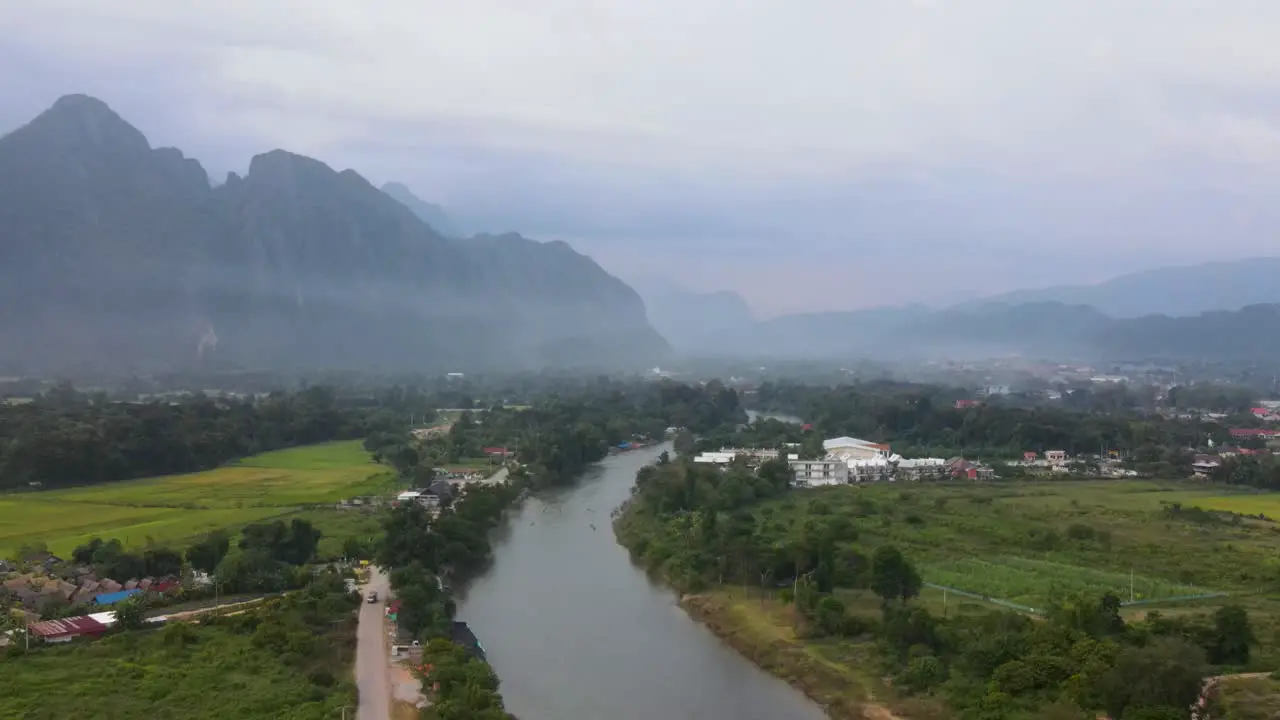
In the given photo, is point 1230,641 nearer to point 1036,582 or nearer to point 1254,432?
point 1036,582

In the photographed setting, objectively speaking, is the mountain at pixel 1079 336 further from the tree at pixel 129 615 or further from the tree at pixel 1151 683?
the tree at pixel 129 615

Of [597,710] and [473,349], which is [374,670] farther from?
[473,349]

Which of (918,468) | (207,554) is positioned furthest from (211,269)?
(207,554)

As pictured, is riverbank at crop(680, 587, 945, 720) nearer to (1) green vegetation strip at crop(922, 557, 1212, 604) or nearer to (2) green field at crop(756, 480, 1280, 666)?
(2) green field at crop(756, 480, 1280, 666)

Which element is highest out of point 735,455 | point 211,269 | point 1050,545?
point 211,269

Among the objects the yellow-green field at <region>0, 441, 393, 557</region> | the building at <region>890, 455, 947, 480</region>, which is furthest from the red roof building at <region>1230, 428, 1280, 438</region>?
the yellow-green field at <region>0, 441, 393, 557</region>
